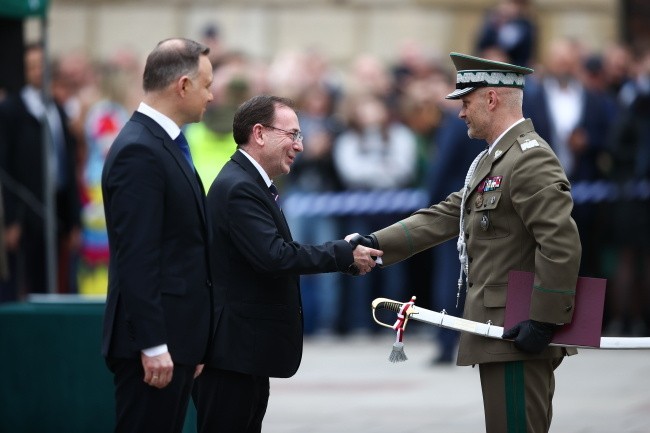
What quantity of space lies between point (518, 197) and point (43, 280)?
8.04m

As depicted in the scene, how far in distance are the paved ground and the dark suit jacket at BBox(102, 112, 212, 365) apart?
335cm

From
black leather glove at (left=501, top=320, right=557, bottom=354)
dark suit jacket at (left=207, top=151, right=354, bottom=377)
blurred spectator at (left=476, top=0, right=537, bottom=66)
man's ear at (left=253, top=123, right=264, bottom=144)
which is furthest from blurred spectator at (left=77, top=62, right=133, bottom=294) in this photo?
black leather glove at (left=501, top=320, right=557, bottom=354)

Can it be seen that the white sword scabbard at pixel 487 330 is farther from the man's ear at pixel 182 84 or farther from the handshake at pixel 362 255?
the man's ear at pixel 182 84

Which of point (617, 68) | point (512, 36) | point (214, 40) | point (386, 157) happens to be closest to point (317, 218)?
point (386, 157)

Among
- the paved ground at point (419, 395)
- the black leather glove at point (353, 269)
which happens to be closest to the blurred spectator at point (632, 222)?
the paved ground at point (419, 395)

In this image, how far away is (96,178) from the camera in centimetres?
1487

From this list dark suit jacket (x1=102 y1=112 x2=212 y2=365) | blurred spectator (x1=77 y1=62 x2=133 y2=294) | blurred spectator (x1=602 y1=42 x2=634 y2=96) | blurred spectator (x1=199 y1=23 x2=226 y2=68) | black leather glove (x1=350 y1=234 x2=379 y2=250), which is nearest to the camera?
dark suit jacket (x1=102 y1=112 x2=212 y2=365)

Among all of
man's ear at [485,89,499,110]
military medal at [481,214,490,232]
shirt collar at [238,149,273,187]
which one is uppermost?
man's ear at [485,89,499,110]

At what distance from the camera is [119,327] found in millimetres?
5918

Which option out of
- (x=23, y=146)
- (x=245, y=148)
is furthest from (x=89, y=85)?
(x=245, y=148)

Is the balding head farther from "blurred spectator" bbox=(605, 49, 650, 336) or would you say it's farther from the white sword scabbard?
"blurred spectator" bbox=(605, 49, 650, 336)

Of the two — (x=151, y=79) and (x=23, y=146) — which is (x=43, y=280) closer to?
(x=23, y=146)

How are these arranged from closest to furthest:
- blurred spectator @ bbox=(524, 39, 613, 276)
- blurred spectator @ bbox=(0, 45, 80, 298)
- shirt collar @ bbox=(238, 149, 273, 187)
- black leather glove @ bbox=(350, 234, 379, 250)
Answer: shirt collar @ bbox=(238, 149, 273, 187) → black leather glove @ bbox=(350, 234, 379, 250) → blurred spectator @ bbox=(0, 45, 80, 298) → blurred spectator @ bbox=(524, 39, 613, 276)

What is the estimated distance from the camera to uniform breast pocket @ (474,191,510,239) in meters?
6.23
